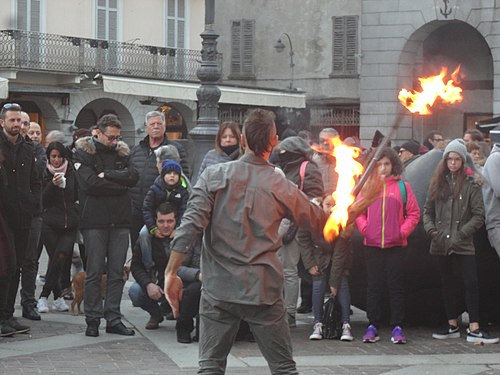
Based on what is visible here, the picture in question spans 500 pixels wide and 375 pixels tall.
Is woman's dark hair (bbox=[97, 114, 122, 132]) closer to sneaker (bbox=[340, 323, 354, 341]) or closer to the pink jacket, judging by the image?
the pink jacket

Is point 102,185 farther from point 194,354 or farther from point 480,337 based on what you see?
point 480,337

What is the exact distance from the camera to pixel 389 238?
10.3 m

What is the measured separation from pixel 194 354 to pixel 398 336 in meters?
1.81

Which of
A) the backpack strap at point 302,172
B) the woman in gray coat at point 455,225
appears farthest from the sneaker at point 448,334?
the backpack strap at point 302,172

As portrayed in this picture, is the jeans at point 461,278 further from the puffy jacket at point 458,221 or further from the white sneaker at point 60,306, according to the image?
the white sneaker at point 60,306

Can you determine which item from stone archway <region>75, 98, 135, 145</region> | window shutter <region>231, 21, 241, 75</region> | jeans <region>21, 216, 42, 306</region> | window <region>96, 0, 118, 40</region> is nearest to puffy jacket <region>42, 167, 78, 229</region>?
jeans <region>21, 216, 42, 306</region>

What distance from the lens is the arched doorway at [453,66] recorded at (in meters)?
32.6

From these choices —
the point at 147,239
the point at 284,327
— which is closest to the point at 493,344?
the point at 147,239

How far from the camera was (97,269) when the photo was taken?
414 inches

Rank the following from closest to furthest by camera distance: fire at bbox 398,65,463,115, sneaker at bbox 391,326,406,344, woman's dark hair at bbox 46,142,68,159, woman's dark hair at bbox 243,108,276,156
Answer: woman's dark hair at bbox 243,108,276,156
fire at bbox 398,65,463,115
sneaker at bbox 391,326,406,344
woman's dark hair at bbox 46,142,68,159

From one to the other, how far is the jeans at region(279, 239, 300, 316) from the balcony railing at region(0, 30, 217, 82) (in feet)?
77.8

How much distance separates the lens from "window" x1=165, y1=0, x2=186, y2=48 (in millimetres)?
39781

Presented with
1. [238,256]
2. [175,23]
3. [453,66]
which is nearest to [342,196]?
[238,256]

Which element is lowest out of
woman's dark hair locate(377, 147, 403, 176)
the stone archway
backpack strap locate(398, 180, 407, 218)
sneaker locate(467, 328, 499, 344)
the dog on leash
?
sneaker locate(467, 328, 499, 344)
